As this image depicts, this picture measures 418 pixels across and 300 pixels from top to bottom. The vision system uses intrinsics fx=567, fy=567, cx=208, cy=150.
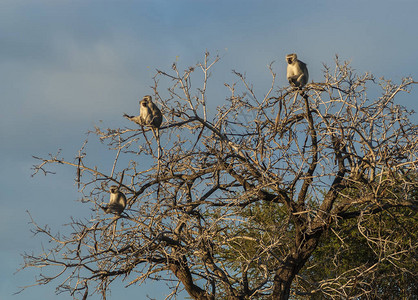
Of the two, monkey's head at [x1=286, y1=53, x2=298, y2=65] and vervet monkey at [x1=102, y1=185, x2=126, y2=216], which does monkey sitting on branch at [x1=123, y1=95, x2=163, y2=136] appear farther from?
monkey's head at [x1=286, y1=53, x2=298, y2=65]

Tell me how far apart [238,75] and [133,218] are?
414 centimetres

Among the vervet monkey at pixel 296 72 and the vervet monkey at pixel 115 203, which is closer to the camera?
the vervet monkey at pixel 115 203

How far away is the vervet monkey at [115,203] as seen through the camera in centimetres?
1095

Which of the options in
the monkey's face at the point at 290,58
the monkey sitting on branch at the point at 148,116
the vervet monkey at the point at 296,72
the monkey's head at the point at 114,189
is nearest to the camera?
the monkey sitting on branch at the point at 148,116

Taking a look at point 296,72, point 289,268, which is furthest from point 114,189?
point 296,72

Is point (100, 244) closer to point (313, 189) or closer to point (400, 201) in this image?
point (313, 189)

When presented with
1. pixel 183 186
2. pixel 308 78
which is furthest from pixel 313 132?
pixel 183 186

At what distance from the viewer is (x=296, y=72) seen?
12391 mm

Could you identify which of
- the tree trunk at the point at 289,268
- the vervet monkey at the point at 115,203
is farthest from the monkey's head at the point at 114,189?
the tree trunk at the point at 289,268

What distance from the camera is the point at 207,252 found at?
38.4 feet

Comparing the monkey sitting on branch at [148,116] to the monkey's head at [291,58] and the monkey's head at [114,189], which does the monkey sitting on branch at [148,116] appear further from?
the monkey's head at [291,58]

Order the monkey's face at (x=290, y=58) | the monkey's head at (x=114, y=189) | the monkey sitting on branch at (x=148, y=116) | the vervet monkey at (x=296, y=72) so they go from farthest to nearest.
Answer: the monkey's face at (x=290, y=58) → the vervet monkey at (x=296, y=72) → the monkey's head at (x=114, y=189) → the monkey sitting on branch at (x=148, y=116)

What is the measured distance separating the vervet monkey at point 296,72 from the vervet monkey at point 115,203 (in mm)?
4446

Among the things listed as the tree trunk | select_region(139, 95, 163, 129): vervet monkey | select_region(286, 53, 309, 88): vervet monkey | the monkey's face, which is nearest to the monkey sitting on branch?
select_region(139, 95, 163, 129): vervet monkey
